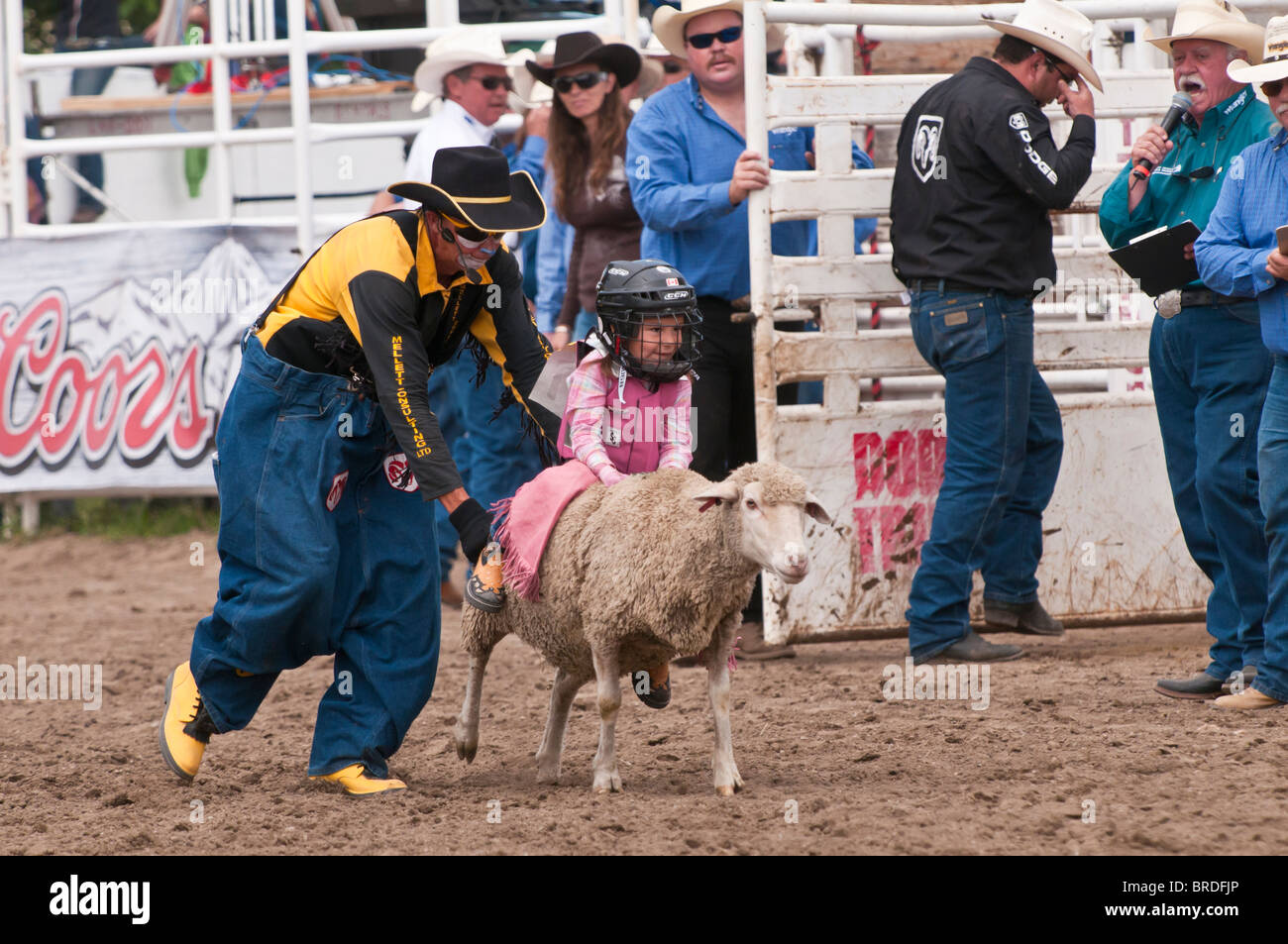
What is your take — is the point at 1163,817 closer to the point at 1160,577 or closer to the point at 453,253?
the point at 453,253

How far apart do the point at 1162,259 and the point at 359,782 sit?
3232 mm

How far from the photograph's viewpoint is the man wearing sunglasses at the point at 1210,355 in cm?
535

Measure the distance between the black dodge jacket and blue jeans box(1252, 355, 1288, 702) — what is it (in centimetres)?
119

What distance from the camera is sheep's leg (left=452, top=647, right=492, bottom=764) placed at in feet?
16.3

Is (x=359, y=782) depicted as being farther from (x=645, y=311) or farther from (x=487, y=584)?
(x=645, y=311)

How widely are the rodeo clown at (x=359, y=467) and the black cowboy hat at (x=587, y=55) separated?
93.4 inches

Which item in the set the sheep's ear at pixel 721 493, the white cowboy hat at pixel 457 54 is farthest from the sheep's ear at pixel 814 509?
the white cowboy hat at pixel 457 54

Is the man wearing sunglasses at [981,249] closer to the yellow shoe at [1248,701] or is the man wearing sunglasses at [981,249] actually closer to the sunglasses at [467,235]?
the yellow shoe at [1248,701]

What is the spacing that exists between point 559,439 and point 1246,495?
94.6 inches

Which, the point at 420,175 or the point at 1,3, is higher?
the point at 1,3

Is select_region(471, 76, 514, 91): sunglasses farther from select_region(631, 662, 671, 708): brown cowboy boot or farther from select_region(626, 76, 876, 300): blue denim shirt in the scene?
select_region(631, 662, 671, 708): brown cowboy boot
